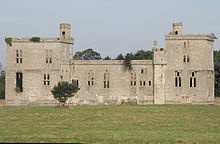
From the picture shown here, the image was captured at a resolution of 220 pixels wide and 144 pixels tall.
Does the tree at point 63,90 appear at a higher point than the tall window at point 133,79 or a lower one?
lower

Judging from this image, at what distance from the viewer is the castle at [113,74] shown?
215 ft

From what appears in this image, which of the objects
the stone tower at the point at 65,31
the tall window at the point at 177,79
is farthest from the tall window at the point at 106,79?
the tall window at the point at 177,79

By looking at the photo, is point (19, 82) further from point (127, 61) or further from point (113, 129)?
point (113, 129)

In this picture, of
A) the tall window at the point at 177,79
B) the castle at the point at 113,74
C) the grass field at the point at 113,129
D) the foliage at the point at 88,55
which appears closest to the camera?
the grass field at the point at 113,129

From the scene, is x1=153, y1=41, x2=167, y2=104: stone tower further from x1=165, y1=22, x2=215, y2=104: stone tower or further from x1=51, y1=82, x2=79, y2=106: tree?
x1=51, y1=82, x2=79, y2=106: tree

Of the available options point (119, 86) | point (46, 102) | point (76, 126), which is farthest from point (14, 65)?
point (76, 126)

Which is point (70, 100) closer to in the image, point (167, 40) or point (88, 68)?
point (88, 68)

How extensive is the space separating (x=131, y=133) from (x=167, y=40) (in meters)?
35.3

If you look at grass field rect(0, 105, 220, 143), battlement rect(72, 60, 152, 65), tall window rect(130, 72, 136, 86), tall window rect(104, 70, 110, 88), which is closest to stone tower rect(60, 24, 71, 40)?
battlement rect(72, 60, 152, 65)

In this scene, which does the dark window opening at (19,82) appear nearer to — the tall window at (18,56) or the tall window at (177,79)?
the tall window at (18,56)

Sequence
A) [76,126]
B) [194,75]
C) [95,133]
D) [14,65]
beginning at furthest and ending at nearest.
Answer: [14,65] → [194,75] → [76,126] → [95,133]

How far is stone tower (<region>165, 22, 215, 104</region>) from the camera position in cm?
6519

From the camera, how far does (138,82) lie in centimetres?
6700

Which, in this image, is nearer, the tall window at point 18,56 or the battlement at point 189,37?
the battlement at point 189,37
